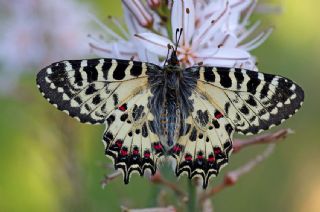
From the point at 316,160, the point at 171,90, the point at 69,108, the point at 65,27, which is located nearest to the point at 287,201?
the point at 316,160

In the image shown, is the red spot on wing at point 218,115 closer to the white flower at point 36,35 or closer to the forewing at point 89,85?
the forewing at point 89,85

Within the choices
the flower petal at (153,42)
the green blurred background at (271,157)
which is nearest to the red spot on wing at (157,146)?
the flower petal at (153,42)

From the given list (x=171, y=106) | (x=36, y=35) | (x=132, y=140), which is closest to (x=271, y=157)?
(x=36, y=35)

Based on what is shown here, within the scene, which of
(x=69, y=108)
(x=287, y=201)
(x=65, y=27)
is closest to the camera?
(x=69, y=108)

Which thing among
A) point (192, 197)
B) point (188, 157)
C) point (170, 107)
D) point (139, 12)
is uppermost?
point (139, 12)

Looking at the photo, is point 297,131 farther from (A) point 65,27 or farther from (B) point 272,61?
(A) point 65,27

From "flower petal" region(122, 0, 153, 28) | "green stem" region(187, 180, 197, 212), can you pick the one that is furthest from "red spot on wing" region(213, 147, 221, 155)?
"flower petal" region(122, 0, 153, 28)

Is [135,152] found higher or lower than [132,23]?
lower

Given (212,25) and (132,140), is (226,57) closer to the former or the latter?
(212,25)
